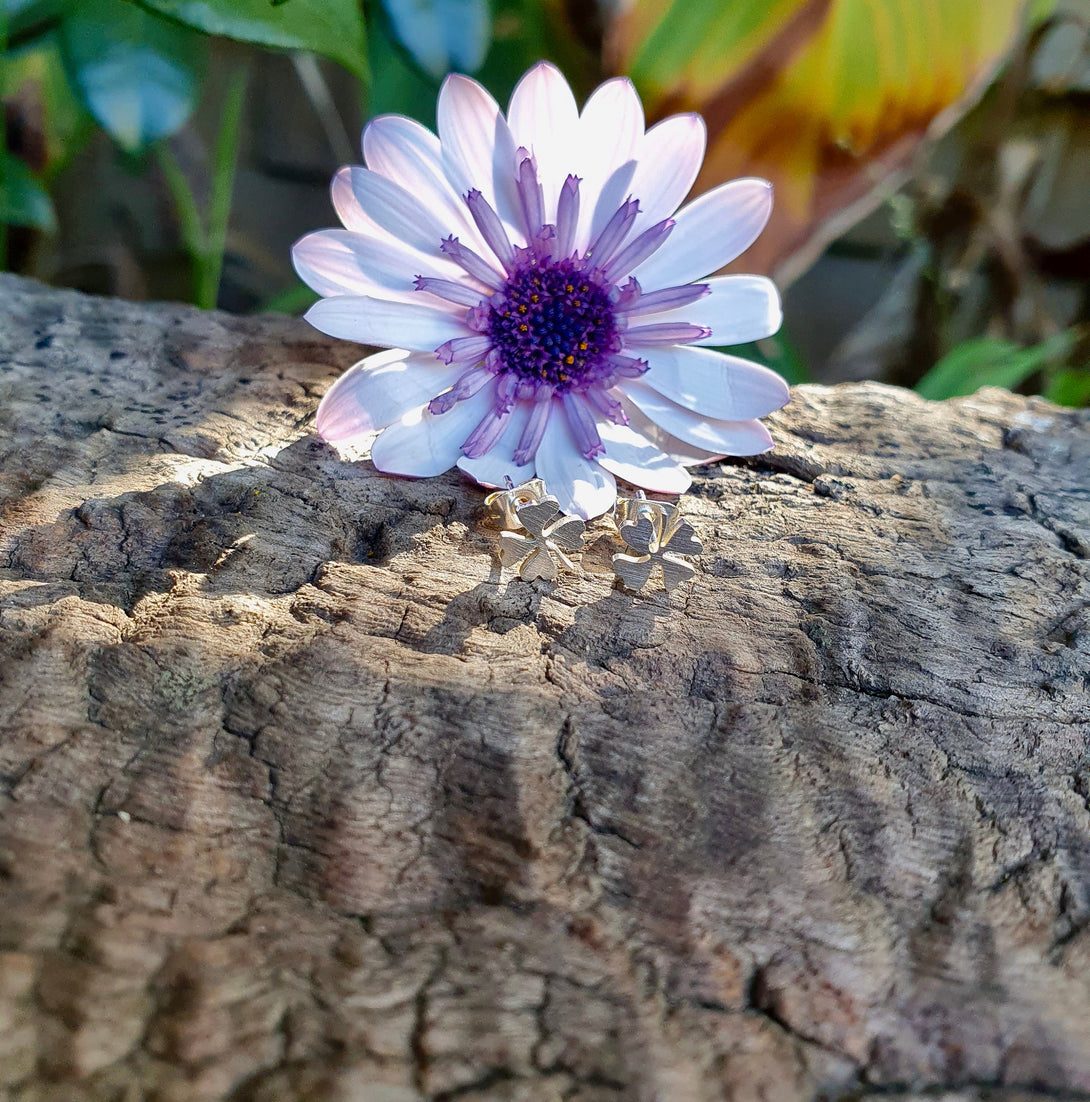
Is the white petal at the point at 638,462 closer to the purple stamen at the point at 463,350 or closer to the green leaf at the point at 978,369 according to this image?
the purple stamen at the point at 463,350

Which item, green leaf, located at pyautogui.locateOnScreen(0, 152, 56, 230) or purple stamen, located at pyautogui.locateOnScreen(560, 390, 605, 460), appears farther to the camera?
green leaf, located at pyautogui.locateOnScreen(0, 152, 56, 230)

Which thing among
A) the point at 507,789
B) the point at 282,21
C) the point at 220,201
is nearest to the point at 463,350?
the point at 507,789

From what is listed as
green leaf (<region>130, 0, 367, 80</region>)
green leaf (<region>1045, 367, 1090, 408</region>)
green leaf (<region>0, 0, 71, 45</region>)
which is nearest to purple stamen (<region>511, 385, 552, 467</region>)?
green leaf (<region>130, 0, 367, 80</region>)

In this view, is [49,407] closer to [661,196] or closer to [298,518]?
[298,518]

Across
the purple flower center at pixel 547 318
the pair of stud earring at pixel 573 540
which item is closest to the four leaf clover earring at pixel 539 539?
the pair of stud earring at pixel 573 540

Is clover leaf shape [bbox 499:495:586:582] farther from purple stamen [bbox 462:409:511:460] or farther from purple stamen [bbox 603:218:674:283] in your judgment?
purple stamen [bbox 603:218:674:283]
